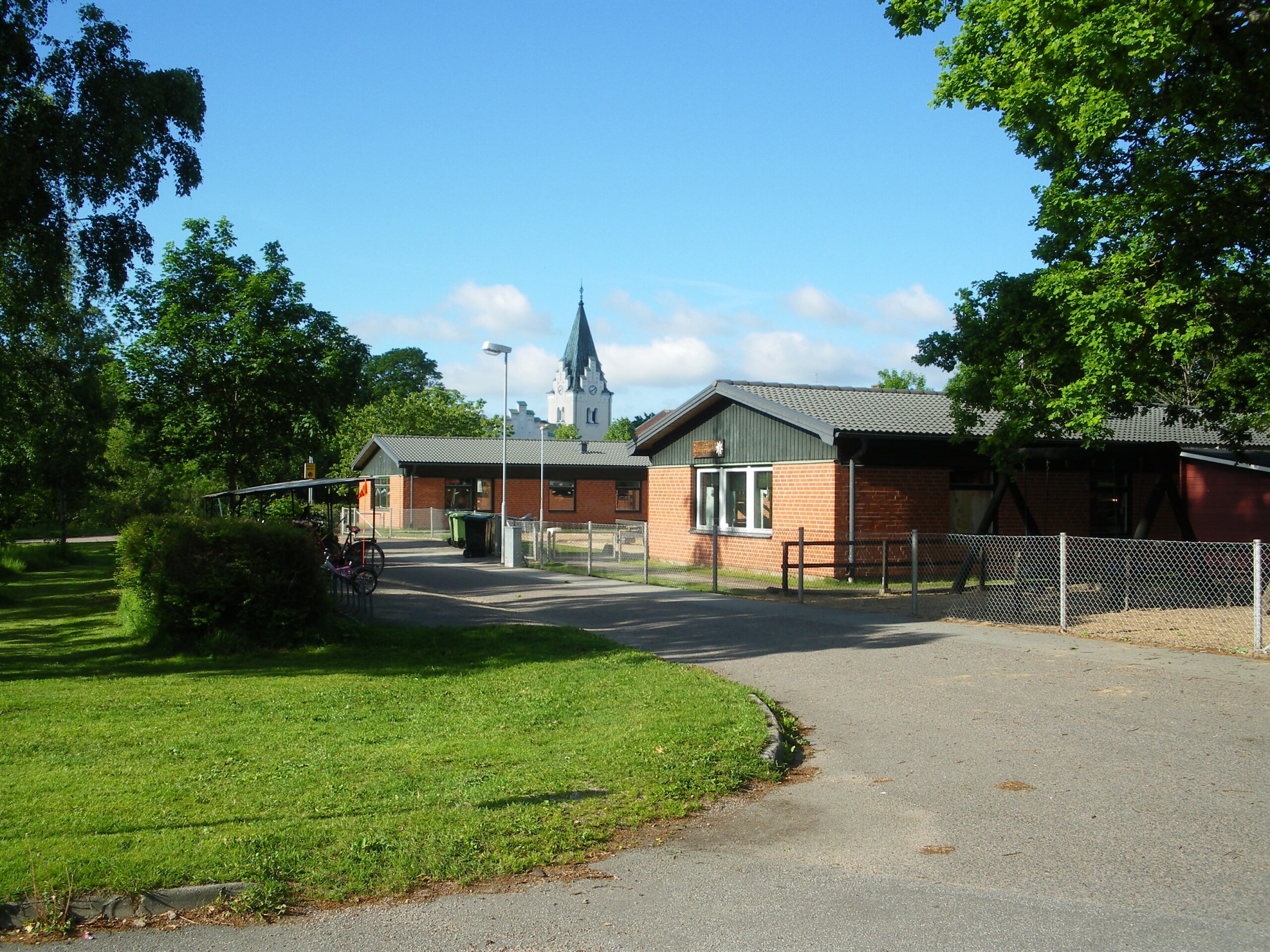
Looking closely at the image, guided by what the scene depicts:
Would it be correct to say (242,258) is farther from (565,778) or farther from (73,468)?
(565,778)

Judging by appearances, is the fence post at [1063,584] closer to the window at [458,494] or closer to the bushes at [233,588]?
the bushes at [233,588]

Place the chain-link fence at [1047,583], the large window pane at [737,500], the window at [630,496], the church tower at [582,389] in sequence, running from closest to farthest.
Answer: the chain-link fence at [1047,583]
the large window pane at [737,500]
the window at [630,496]
the church tower at [582,389]

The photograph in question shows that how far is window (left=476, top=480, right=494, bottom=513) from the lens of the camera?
51281 mm

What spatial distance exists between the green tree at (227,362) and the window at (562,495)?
26739 mm

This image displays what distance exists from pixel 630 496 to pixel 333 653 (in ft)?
135

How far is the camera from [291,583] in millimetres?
12672

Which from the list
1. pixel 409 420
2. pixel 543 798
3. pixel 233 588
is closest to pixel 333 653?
pixel 233 588

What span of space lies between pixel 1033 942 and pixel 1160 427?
24614mm

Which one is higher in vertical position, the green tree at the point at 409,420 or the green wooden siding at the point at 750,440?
the green tree at the point at 409,420

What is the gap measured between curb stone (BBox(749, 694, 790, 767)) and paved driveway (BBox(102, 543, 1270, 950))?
0.23 metres

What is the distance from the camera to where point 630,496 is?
175 feet

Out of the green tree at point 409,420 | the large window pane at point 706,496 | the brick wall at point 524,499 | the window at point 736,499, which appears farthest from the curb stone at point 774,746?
the green tree at point 409,420

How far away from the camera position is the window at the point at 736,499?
23234mm

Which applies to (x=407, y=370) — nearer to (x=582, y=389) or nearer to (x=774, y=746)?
(x=582, y=389)
